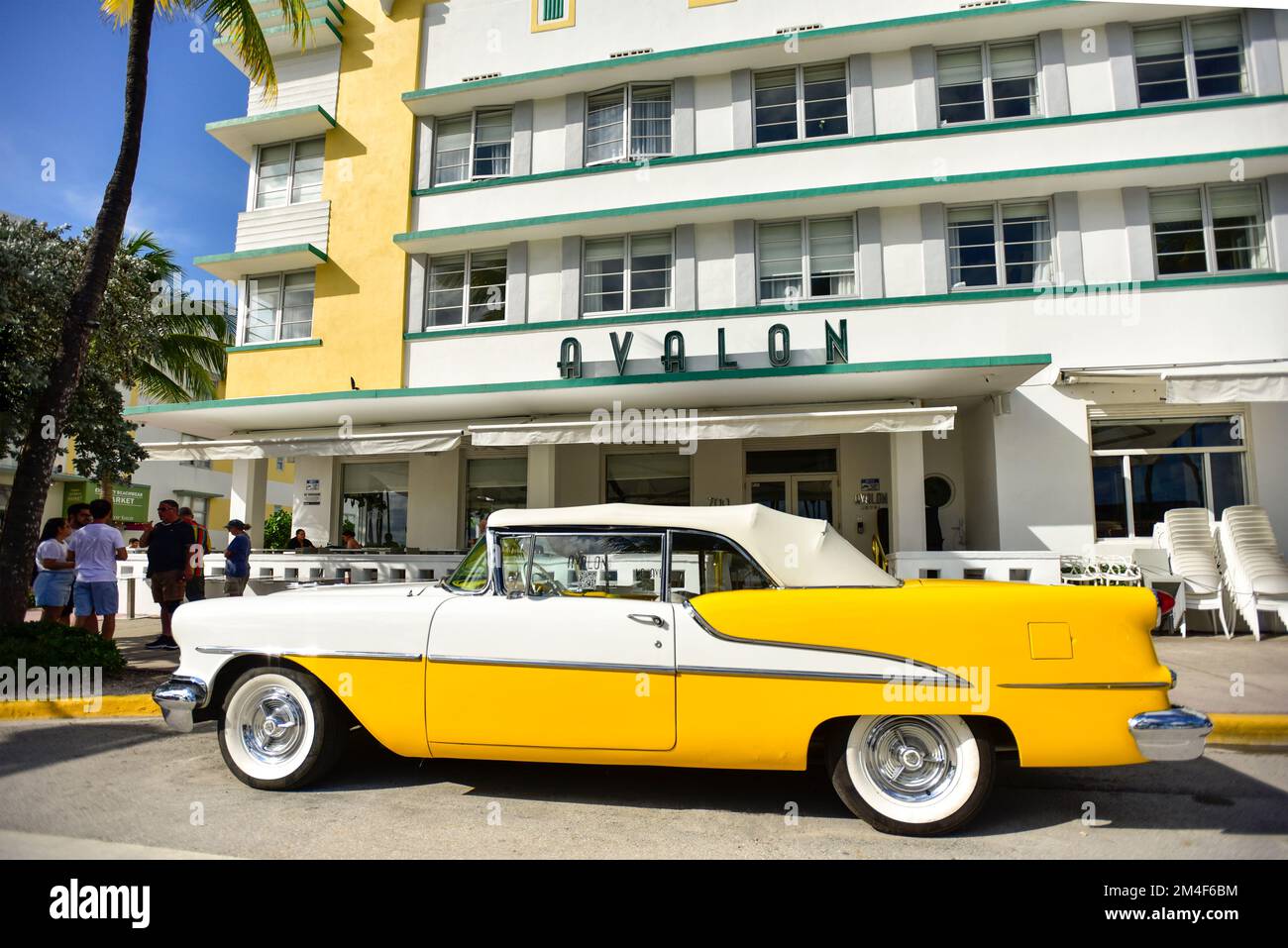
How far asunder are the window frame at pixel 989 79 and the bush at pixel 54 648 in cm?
1256

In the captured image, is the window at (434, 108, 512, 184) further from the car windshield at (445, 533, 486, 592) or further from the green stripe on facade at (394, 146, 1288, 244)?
the car windshield at (445, 533, 486, 592)

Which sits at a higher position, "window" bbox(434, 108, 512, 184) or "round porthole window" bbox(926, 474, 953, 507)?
"window" bbox(434, 108, 512, 184)

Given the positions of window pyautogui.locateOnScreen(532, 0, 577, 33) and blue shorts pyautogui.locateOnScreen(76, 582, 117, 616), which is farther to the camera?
window pyautogui.locateOnScreen(532, 0, 577, 33)

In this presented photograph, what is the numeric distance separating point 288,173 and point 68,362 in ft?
28.7

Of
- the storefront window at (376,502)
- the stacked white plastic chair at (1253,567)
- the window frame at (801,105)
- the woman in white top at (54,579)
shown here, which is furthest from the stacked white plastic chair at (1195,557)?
the woman in white top at (54,579)

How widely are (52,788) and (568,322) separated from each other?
9386 millimetres

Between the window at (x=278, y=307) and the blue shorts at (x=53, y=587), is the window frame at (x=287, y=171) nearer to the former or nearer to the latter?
the window at (x=278, y=307)

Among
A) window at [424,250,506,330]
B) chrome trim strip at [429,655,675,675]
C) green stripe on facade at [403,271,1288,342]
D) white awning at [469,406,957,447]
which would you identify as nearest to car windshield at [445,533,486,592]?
chrome trim strip at [429,655,675,675]

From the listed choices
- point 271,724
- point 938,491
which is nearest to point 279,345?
point 271,724

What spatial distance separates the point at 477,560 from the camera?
13.8 feet

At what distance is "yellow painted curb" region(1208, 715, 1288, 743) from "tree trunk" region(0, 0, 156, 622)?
983 centimetres

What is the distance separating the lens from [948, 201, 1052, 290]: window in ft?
36.6
